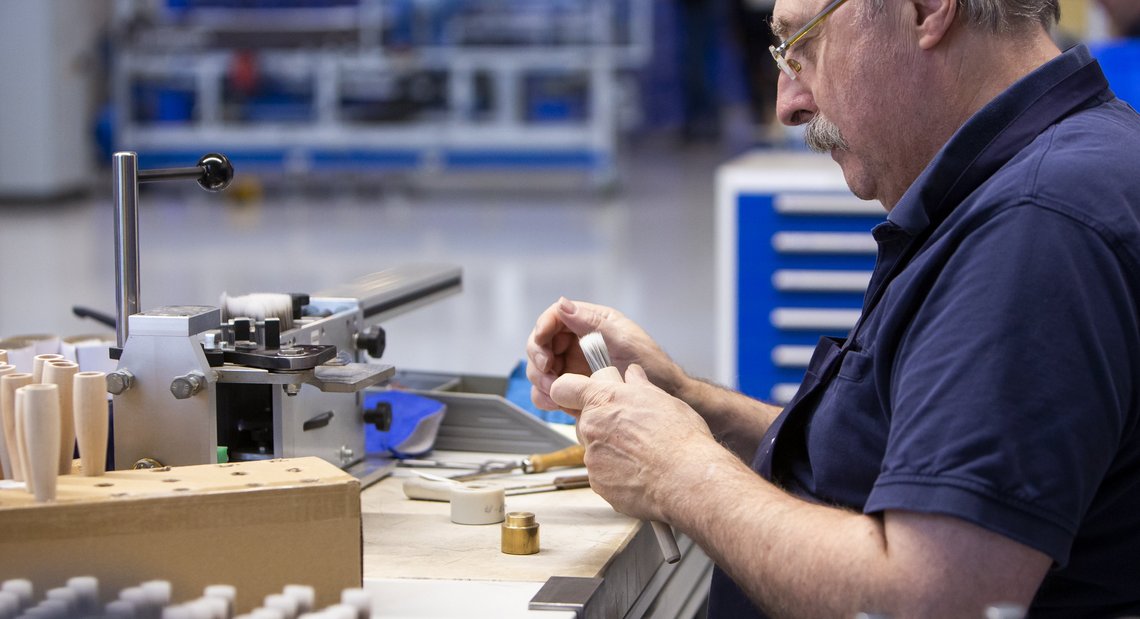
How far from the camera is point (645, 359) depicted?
1.48 m

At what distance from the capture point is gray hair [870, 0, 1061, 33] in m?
1.07

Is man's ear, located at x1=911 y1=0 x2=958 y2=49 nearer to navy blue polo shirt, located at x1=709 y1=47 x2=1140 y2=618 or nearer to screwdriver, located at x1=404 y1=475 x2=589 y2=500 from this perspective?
navy blue polo shirt, located at x1=709 y1=47 x2=1140 y2=618

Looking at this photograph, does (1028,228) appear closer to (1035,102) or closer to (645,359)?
(1035,102)

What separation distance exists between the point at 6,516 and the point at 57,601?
0.29 feet

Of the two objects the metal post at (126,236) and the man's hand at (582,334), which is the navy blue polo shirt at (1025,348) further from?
the metal post at (126,236)

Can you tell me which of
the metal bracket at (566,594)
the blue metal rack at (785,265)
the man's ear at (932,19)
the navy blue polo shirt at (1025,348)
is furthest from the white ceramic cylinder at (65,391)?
the blue metal rack at (785,265)

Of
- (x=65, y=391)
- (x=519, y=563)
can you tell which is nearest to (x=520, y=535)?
(x=519, y=563)

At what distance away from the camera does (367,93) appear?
947 centimetres

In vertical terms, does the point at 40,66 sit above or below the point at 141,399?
above

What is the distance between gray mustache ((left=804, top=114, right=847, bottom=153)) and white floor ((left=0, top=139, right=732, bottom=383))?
224 centimetres

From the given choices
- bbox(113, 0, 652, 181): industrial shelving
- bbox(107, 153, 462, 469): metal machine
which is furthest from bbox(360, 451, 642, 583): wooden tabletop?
bbox(113, 0, 652, 181): industrial shelving

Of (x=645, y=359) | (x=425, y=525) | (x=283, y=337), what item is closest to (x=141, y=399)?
(x=283, y=337)

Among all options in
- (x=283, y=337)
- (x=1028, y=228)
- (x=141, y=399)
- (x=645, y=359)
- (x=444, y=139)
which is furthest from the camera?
(x=444, y=139)

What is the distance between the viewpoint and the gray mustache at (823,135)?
121cm
